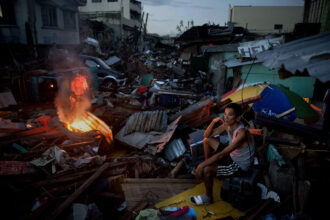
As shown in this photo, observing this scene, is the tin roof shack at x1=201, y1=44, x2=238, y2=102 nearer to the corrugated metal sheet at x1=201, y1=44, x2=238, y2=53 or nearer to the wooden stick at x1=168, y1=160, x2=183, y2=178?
the corrugated metal sheet at x1=201, y1=44, x2=238, y2=53

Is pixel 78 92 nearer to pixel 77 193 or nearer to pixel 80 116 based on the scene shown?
pixel 80 116

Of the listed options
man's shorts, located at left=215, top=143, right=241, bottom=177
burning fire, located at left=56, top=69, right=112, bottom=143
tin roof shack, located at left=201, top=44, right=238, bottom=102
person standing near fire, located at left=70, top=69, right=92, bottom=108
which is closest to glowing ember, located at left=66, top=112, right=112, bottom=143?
burning fire, located at left=56, top=69, right=112, bottom=143

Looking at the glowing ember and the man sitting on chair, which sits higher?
the man sitting on chair

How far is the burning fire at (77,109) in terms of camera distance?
8248 mm

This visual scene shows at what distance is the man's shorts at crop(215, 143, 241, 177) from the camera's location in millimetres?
4008

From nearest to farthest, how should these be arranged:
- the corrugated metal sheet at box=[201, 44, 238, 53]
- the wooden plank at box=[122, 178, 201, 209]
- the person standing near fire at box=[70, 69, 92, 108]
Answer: the wooden plank at box=[122, 178, 201, 209]
the person standing near fire at box=[70, 69, 92, 108]
the corrugated metal sheet at box=[201, 44, 238, 53]

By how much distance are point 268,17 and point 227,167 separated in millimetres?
38430

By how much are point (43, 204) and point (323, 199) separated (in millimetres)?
5468

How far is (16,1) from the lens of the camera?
14.8m

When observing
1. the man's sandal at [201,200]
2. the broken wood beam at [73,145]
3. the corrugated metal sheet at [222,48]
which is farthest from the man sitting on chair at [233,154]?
the corrugated metal sheet at [222,48]

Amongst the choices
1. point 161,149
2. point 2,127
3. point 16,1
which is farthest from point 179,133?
point 16,1

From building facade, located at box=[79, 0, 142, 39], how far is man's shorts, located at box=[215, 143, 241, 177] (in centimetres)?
3339

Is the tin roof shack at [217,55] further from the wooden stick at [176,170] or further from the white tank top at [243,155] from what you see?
the white tank top at [243,155]

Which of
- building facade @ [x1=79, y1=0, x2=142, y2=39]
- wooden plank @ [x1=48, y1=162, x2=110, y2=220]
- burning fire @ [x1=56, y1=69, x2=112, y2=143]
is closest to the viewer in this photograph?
wooden plank @ [x1=48, y1=162, x2=110, y2=220]
